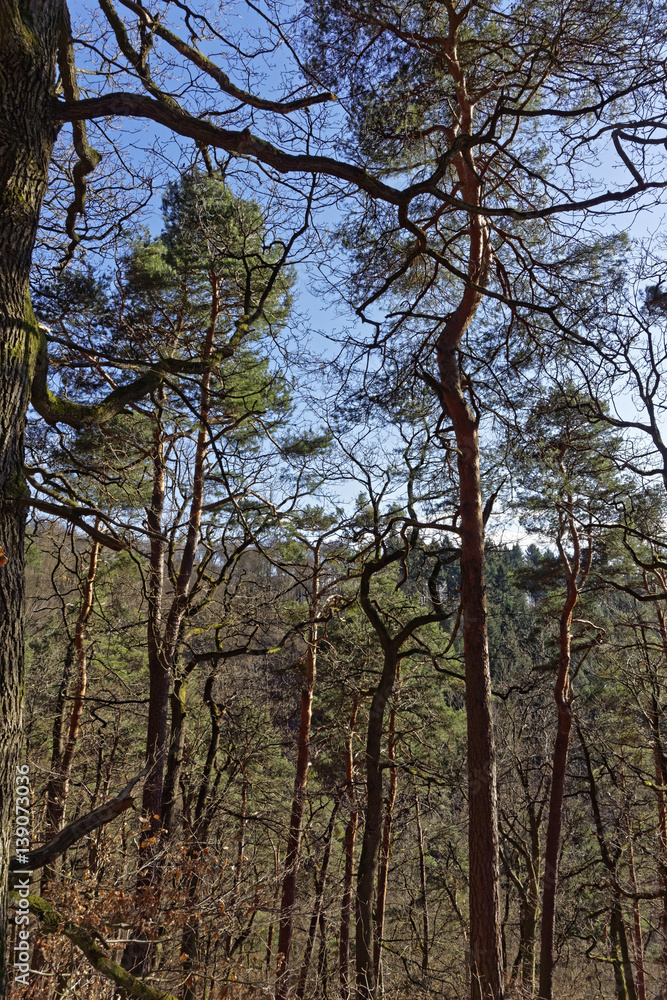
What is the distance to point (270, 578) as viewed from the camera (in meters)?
9.34

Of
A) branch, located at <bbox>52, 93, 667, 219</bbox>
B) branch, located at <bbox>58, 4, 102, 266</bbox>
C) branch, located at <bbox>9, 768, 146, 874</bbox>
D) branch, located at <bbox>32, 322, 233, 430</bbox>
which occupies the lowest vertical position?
branch, located at <bbox>9, 768, 146, 874</bbox>

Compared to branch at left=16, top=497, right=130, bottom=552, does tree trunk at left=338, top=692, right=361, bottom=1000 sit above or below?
below

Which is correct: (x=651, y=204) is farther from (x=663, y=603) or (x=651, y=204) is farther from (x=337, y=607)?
(x=663, y=603)

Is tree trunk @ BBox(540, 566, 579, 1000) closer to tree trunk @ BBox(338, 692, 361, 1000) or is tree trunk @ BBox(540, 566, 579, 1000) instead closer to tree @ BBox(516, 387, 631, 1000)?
tree @ BBox(516, 387, 631, 1000)

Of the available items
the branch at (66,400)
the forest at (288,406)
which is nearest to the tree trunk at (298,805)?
the forest at (288,406)

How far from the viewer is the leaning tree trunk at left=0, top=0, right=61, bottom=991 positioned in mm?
2201

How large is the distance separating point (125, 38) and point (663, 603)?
12753 mm

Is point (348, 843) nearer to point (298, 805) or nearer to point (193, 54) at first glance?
point (298, 805)

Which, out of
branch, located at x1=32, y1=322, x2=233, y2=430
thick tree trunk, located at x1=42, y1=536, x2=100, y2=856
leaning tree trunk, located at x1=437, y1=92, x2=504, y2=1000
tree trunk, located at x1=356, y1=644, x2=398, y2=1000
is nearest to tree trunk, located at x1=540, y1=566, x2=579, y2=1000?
tree trunk, located at x1=356, y1=644, x2=398, y2=1000

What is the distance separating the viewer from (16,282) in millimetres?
2520

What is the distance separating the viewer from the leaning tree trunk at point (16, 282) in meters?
2.20

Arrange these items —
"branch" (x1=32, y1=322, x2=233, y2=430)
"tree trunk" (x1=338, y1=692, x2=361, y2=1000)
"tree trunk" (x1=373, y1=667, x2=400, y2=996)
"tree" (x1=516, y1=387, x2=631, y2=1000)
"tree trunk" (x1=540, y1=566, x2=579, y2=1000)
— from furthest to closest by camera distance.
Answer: "tree trunk" (x1=373, y1=667, x2=400, y2=996) → "tree trunk" (x1=338, y1=692, x2=361, y2=1000) → "tree trunk" (x1=540, y1=566, x2=579, y2=1000) → "tree" (x1=516, y1=387, x2=631, y2=1000) → "branch" (x1=32, y1=322, x2=233, y2=430)

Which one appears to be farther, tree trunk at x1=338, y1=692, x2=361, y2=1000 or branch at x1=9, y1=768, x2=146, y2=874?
tree trunk at x1=338, y1=692, x2=361, y2=1000

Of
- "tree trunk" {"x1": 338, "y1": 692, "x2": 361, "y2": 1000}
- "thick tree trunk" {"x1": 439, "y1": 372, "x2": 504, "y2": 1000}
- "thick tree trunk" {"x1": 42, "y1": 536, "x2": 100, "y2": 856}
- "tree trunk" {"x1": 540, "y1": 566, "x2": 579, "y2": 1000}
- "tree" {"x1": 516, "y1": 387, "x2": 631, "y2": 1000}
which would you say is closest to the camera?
"thick tree trunk" {"x1": 439, "y1": 372, "x2": 504, "y2": 1000}
